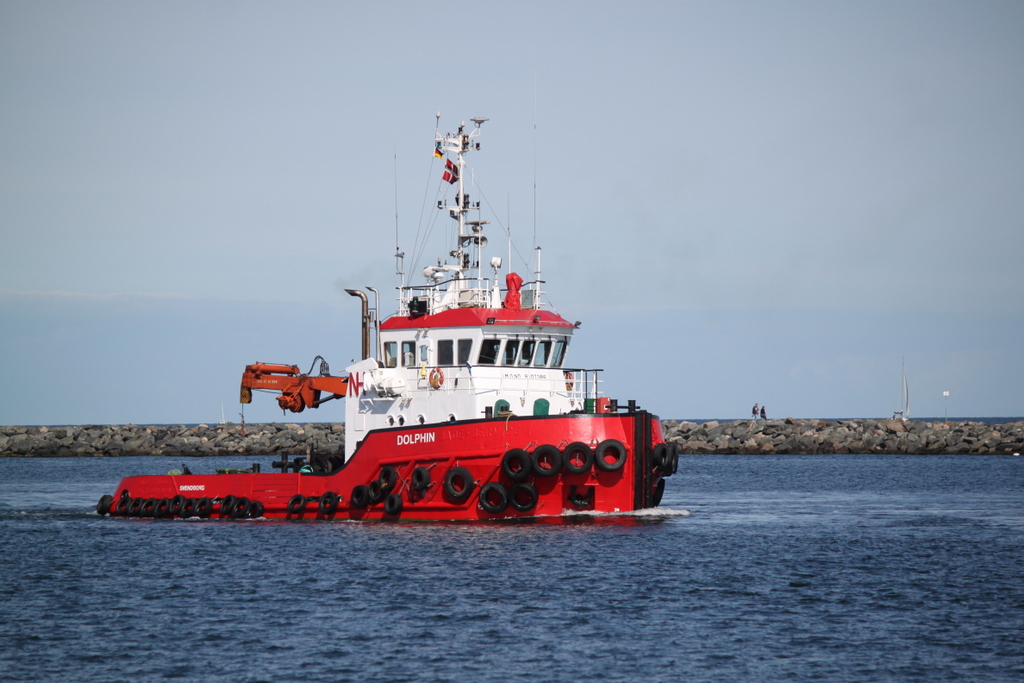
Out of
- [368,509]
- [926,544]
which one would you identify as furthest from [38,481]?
[926,544]

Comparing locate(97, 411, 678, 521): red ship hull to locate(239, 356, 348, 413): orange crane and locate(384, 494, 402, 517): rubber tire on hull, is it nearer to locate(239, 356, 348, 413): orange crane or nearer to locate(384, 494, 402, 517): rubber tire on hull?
locate(384, 494, 402, 517): rubber tire on hull

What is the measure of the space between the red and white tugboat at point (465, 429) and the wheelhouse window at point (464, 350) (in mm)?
27

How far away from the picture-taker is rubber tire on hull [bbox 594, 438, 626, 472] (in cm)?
2189

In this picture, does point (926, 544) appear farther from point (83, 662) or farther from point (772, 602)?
point (83, 662)

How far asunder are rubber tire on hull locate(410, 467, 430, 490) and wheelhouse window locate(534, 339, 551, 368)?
364cm

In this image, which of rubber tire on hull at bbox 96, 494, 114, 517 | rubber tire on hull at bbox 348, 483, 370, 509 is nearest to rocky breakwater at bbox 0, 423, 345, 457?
rubber tire on hull at bbox 96, 494, 114, 517

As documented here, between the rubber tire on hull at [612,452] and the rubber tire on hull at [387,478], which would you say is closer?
the rubber tire on hull at [612,452]

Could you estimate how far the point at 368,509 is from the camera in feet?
78.4

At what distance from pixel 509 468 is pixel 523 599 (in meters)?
5.18

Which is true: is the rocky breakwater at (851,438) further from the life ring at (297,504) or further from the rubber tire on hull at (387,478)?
the rubber tire on hull at (387,478)

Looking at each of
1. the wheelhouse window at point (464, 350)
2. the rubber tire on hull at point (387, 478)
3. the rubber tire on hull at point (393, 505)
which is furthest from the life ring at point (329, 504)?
the wheelhouse window at point (464, 350)

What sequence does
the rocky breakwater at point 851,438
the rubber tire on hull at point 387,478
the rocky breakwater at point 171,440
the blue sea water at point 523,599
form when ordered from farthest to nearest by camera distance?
1. the rocky breakwater at point 171,440
2. the rocky breakwater at point 851,438
3. the rubber tire on hull at point 387,478
4. the blue sea water at point 523,599

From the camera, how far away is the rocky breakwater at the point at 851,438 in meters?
61.8

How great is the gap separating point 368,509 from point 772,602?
973 cm
